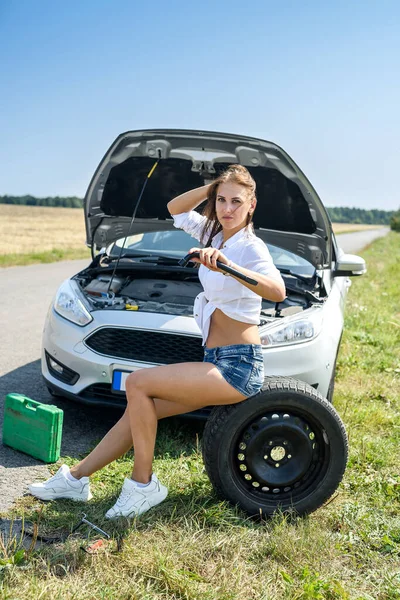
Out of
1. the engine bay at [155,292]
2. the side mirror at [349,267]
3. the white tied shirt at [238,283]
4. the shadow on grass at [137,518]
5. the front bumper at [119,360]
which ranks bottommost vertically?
the shadow on grass at [137,518]

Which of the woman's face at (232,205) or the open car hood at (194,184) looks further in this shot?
the open car hood at (194,184)

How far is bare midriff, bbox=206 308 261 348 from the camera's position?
3107mm

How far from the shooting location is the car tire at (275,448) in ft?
10.6

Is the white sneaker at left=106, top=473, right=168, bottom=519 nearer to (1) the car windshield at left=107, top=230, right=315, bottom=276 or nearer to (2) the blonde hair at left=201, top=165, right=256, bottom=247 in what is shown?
(2) the blonde hair at left=201, top=165, right=256, bottom=247

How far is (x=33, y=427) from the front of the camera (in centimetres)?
382

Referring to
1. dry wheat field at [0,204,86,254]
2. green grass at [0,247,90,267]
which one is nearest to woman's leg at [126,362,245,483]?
green grass at [0,247,90,267]

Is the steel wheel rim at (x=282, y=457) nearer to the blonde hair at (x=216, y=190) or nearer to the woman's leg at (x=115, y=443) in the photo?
the woman's leg at (x=115, y=443)

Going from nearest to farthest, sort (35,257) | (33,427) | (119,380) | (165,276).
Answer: (33,427), (119,380), (165,276), (35,257)

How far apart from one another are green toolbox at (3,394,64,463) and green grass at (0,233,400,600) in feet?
1.16

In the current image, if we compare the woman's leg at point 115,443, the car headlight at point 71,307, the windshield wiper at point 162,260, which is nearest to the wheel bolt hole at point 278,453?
the woman's leg at point 115,443

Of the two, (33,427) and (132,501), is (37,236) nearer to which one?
(33,427)

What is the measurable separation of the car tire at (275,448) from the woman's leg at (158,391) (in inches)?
8.9

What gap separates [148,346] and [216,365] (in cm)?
115

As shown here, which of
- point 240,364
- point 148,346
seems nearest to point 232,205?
point 240,364
